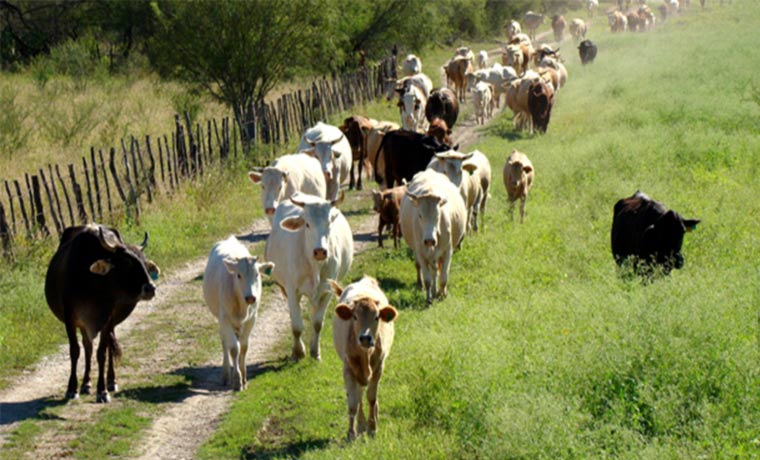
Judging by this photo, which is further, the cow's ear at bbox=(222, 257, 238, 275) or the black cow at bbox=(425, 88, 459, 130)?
the black cow at bbox=(425, 88, 459, 130)

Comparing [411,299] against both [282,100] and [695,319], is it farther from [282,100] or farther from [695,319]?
[282,100]

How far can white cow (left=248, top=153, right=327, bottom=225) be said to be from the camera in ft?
51.3

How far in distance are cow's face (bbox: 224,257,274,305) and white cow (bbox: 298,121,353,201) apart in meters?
7.40

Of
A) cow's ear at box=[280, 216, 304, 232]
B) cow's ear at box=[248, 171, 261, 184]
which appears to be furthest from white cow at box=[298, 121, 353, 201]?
cow's ear at box=[280, 216, 304, 232]

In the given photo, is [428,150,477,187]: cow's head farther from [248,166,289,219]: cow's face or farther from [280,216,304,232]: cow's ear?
[280,216,304,232]: cow's ear

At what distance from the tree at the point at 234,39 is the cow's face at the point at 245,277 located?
46.3ft

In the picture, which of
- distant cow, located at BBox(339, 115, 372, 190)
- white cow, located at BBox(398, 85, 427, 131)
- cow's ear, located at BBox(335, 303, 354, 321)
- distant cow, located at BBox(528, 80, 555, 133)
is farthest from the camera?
distant cow, located at BBox(528, 80, 555, 133)

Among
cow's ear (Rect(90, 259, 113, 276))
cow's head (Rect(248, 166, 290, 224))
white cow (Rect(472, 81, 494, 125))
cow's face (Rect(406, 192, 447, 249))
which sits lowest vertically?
white cow (Rect(472, 81, 494, 125))

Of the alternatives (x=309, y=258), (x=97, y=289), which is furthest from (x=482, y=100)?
(x=97, y=289)

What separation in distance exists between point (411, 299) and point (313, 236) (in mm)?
2629

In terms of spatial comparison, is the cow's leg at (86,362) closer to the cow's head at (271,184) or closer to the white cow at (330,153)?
the cow's head at (271,184)

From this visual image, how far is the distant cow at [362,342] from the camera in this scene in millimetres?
8547

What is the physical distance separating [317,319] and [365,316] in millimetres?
3152

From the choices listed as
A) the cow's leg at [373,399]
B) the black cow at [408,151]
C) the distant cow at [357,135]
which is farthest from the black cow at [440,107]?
the cow's leg at [373,399]
